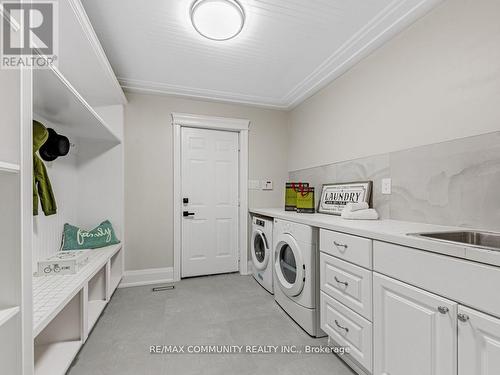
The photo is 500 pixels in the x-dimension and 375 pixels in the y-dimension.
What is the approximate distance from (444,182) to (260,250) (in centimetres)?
191

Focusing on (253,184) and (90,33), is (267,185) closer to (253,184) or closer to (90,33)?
(253,184)

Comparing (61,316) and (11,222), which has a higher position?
(11,222)

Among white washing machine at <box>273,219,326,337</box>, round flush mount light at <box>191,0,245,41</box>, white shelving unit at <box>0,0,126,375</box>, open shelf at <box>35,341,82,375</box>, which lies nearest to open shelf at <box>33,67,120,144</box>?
white shelving unit at <box>0,0,126,375</box>

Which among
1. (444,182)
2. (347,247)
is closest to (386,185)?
(444,182)

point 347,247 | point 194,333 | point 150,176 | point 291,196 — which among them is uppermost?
point 150,176

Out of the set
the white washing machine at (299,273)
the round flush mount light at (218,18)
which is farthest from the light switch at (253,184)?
the round flush mount light at (218,18)

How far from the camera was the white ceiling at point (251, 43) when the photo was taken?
157 centimetres

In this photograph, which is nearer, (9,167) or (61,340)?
(9,167)

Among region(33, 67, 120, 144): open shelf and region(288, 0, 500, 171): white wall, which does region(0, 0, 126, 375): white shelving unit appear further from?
region(288, 0, 500, 171): white wall

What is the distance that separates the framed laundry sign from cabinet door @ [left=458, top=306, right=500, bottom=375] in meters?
1.23

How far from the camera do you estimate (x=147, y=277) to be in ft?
9.10

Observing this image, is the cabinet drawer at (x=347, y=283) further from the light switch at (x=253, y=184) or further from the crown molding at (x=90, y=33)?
the crown molding at (x=90, y=33)

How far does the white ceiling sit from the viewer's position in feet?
5.15

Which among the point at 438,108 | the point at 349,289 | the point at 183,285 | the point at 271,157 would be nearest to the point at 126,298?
the point at 183,285
